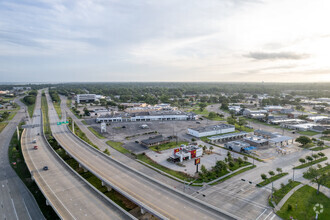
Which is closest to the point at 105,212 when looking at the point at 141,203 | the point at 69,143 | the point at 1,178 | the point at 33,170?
the point at 141,203

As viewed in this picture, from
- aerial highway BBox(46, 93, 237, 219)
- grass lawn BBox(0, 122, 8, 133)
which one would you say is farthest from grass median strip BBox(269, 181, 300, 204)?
grass lawn BBox(0, 122, 8, 133)

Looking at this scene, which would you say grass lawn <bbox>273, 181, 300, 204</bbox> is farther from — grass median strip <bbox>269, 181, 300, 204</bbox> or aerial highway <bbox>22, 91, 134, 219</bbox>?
aerial highway <bbox>22, 91, 134, 219</bbox>

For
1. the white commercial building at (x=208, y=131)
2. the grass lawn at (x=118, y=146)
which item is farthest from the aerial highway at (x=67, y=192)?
the white commercial building at (x=208, y=131)

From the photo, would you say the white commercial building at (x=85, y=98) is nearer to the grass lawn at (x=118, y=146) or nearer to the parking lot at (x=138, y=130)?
the parking lot at (x=138, y=130)

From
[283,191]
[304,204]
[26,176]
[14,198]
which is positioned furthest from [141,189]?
[26,176]

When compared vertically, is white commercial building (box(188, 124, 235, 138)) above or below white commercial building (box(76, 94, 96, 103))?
below

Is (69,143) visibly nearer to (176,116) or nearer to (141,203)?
(141,203)
